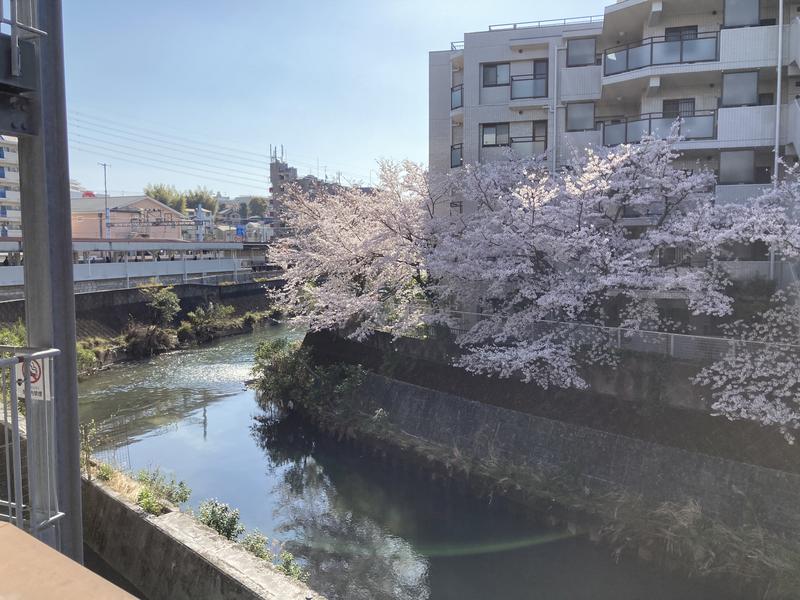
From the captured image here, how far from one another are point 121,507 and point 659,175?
11.8 m

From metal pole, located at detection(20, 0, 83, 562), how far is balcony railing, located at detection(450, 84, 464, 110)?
16.7 meters

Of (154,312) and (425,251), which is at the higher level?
(425,251)

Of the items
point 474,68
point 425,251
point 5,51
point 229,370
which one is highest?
point 474,68

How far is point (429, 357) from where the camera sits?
1535cm

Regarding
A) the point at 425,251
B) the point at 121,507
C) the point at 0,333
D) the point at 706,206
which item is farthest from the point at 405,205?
the point at 0,333

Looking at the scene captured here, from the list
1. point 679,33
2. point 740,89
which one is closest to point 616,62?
point 679,33

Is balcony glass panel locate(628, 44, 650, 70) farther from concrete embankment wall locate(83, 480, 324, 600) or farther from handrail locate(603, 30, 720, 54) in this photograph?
concrete embankment wall locate(83, 480, 324, 600)

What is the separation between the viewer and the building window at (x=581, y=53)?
58.7 feet

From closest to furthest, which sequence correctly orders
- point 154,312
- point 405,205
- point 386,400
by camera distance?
point 386,400
point 405,205
point 154,312

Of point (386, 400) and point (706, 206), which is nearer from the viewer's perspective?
point (706, 206)

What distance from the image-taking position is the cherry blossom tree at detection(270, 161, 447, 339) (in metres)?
15.8

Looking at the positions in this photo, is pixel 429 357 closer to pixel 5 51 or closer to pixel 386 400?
pixel 386 400

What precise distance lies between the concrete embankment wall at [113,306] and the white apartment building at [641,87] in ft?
47.4

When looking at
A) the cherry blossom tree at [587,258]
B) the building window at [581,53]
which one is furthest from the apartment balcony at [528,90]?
the cherry blossom tree at [587,258]
